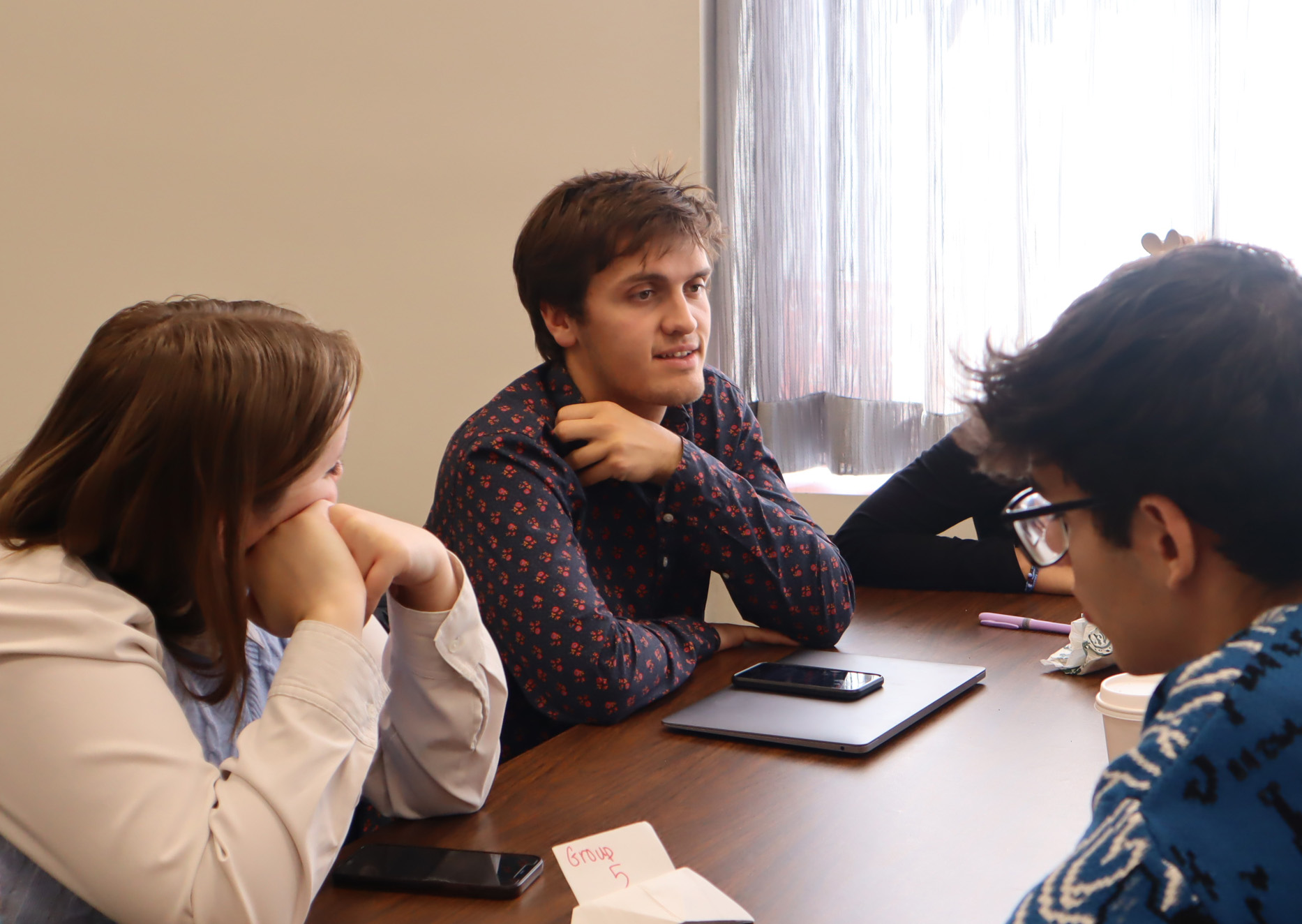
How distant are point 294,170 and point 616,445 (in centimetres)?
197

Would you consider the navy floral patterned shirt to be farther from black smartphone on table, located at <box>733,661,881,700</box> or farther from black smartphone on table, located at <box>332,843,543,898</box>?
black smartphone on table, located at <box>332,843,543,898</box>

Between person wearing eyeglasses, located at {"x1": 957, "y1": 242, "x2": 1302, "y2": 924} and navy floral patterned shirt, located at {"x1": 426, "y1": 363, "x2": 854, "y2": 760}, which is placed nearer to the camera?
person wearing eyeglasses, located at {"x1": 957, "y1": 242, "x2": 1302, "y2": 924}

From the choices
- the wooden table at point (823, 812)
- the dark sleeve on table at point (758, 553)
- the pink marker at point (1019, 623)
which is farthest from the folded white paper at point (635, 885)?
the pink marker at point (1019, 623)

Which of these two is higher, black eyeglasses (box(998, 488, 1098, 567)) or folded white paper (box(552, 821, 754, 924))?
black eyeglasses (box(998, 488, 1098, 567))

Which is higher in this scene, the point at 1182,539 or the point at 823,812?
the point at 1182,539

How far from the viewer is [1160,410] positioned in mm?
629

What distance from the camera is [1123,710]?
2.89ft

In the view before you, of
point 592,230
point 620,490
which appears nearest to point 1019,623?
point 620,490

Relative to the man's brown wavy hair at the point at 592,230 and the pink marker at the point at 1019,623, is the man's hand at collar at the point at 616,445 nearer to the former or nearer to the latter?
the man's brown wavy hair at the point at 592,230

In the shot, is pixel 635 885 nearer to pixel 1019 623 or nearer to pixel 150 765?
pixel 150 765

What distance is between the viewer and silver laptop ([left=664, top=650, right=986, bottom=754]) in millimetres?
1139

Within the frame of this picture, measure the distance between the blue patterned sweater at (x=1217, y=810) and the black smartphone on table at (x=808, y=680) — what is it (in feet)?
2.26

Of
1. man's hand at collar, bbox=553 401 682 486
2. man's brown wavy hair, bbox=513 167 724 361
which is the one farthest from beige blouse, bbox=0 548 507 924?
man's brown wavy hair, bbox=513 167 724 361

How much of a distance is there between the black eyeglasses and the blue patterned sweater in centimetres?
16
